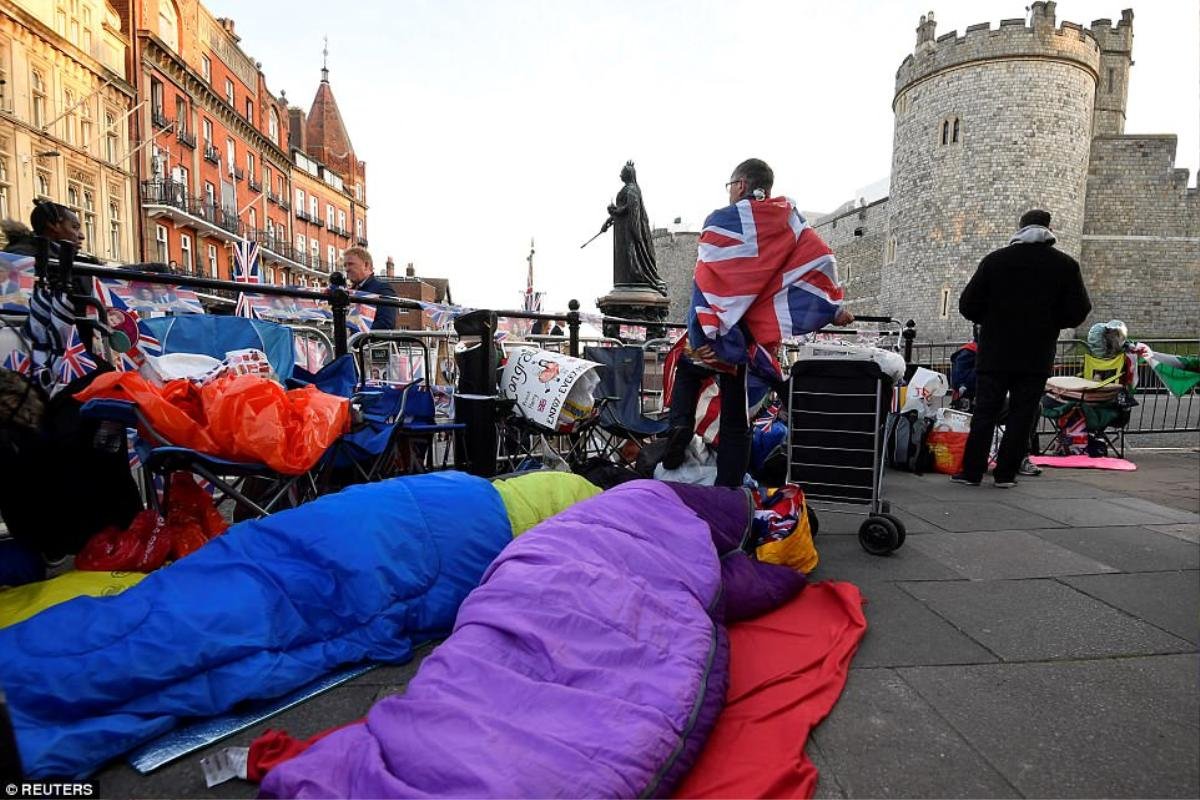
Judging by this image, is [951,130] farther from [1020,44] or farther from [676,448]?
[676,448]

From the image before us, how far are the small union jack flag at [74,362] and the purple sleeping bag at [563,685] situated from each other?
2.31 m

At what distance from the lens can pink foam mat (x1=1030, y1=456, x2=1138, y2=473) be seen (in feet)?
18.3

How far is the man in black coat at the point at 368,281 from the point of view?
4.68 m

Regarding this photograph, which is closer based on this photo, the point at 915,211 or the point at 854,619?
the point at 854,619

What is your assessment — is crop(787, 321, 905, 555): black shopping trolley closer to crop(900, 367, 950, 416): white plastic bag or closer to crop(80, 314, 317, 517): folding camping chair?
crop(80, 314, 317, 517): folding camping chair

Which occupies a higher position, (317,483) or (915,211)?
(915,211)

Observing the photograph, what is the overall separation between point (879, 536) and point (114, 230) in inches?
1249

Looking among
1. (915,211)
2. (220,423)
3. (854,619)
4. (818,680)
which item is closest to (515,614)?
(818,680)

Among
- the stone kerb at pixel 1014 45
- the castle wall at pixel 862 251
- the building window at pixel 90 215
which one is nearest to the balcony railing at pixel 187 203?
the building window at pixel 90 215

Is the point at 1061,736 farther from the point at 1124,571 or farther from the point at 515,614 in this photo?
the point at 1124,571

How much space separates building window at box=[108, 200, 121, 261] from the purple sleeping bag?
101ft

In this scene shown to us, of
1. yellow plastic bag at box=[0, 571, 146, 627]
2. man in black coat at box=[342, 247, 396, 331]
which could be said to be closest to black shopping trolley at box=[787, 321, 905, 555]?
yellow plastic bag at box=[0, 571, 146, 627]

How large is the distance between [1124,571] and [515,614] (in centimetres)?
280

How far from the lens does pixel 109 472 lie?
2.56 meters
